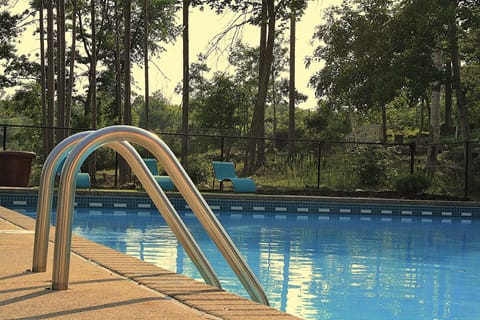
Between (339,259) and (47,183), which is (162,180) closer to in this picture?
(339,259)

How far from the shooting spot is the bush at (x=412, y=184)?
1620 centimetres

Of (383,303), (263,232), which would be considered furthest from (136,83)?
(383,303)

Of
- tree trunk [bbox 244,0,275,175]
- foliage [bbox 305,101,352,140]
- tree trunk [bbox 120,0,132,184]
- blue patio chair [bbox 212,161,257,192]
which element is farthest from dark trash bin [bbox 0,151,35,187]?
foliage [bbox 305,101,352,140]

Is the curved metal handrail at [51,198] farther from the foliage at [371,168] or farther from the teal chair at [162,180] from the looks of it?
the foliage at [371,168]

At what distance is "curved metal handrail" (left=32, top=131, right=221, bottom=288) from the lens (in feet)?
10.5

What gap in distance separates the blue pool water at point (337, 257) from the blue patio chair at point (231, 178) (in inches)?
39.7

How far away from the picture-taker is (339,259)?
8250 millimetres

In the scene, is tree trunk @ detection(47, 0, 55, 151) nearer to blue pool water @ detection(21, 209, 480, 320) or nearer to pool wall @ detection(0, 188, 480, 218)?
pool wall @ detection(0, 188, 480, 218)

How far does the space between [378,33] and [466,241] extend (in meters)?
10.4

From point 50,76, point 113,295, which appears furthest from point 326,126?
point 113,295

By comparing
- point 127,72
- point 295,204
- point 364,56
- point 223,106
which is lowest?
point 295,204

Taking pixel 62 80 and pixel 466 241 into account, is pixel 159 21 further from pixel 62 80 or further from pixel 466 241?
pixel 466 241

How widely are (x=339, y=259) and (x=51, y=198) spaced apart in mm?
5443

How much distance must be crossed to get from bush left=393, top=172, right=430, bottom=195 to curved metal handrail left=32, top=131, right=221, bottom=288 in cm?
1327
